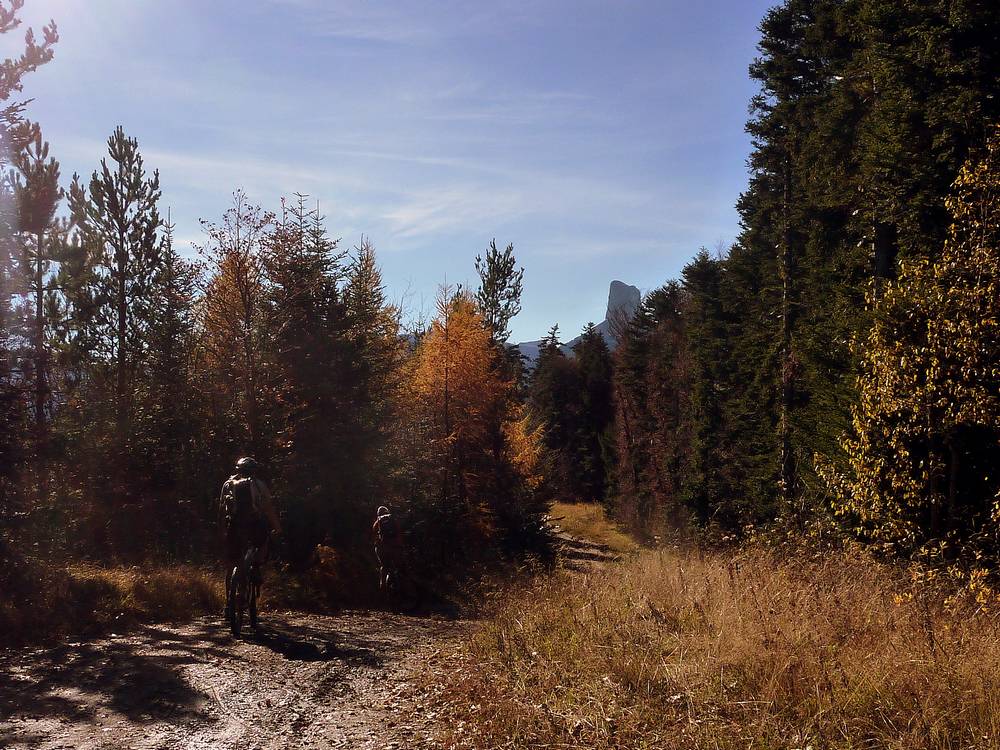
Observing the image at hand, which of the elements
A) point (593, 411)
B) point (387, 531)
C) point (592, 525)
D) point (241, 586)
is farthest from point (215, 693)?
point (593, 411)

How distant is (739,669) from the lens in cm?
596

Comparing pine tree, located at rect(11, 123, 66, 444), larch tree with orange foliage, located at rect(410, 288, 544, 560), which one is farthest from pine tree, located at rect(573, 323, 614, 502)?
pine tree, located at rect(11, 123, 66, 444)

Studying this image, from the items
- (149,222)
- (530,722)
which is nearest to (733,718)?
(530,722)

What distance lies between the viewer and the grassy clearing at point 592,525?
45938mm

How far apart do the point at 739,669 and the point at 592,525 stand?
48.1 m

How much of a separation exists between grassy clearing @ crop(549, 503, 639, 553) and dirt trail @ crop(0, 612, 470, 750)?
33.8 meters

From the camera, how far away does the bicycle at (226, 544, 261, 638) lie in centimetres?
949

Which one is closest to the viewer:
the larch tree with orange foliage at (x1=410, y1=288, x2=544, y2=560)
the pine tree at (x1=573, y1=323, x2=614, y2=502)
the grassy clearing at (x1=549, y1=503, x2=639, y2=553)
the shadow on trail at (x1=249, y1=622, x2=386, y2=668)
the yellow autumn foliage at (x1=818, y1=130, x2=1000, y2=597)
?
the shadow on trail at (x1=249, y1=622, x2=386, y2=668)

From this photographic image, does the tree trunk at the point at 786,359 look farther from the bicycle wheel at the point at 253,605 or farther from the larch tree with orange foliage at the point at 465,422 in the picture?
the bicycle wheel at the point at 253,605

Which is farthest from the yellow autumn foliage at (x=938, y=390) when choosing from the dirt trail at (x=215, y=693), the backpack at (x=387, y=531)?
the backpack at (x=387, y=531)

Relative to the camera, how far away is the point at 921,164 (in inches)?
626

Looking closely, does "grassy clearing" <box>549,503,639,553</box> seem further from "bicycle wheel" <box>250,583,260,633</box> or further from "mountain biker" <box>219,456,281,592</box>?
"mountain biker" <box>219,456,281,592</box>

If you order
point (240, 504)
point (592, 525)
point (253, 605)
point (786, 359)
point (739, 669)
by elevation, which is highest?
point (786, 359)

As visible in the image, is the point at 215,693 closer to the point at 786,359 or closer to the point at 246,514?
the point at 246,514
